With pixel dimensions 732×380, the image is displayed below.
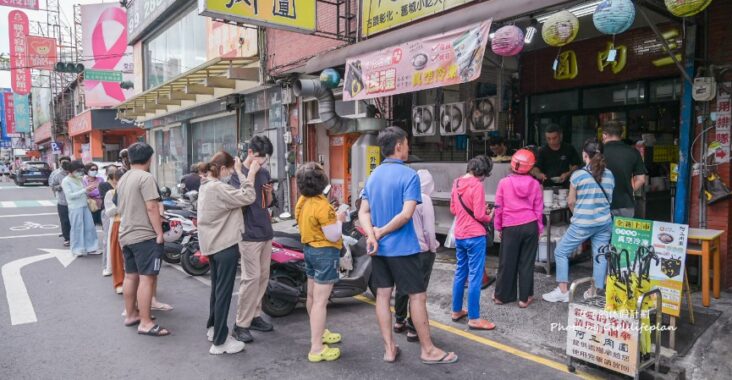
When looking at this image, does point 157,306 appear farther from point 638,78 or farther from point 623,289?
point 638,78

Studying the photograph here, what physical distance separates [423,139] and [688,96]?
5494mm

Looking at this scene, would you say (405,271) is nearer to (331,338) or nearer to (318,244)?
(318,244)

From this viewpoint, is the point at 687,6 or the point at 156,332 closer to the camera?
the point at 687,6

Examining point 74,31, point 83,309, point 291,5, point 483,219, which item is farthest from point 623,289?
point 74,31

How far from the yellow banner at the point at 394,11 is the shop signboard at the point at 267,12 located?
1.10 metres

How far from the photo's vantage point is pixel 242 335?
471cm

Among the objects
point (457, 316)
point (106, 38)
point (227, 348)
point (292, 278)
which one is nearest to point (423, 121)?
point (292, 278)

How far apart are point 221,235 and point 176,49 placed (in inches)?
685

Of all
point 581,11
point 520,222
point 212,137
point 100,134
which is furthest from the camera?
point 100,134

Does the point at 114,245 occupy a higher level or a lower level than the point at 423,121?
lower

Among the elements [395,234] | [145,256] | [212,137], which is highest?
[212,137]

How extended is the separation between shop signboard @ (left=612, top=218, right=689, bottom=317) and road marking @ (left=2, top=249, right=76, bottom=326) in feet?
20.7

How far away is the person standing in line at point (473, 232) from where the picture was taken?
16.0 feet

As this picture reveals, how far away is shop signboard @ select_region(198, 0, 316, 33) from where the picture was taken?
8594mm
